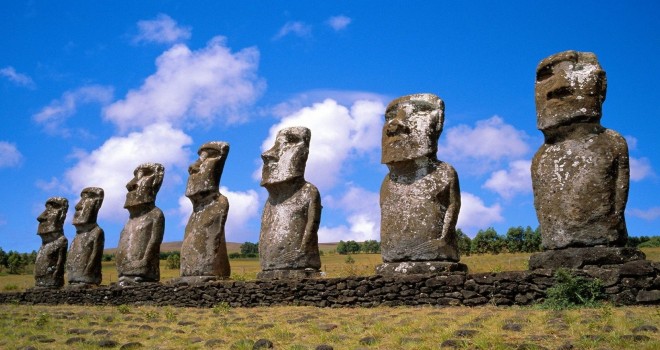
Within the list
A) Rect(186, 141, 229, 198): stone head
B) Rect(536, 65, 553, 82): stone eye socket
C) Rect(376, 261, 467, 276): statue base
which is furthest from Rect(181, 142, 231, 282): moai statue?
Rect(536, 65, 553, 82): stone eye socket

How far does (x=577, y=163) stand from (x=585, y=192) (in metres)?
0.53

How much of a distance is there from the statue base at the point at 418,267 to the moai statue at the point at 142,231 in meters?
7.98

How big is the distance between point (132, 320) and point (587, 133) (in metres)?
9.30

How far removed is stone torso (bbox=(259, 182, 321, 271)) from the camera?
1459 centimetres

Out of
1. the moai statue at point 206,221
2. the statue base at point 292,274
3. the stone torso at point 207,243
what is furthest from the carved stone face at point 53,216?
the statue base at point 292,274

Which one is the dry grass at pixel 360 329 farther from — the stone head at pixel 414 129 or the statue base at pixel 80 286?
the statue base at pixel 80 286

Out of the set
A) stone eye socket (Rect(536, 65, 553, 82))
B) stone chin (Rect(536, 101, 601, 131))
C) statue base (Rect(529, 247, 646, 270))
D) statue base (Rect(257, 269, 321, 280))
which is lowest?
statue base (Rect(257, 269, 321, 280))

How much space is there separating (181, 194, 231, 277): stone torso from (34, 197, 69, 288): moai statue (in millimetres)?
7267

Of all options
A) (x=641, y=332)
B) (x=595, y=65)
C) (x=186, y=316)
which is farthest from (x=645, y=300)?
(x=186, y=316)

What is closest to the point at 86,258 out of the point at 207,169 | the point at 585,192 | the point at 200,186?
the point at 200,186

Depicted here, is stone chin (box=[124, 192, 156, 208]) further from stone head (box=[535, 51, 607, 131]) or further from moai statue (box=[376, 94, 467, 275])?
stone head (box=[535, 51, 607, 131])

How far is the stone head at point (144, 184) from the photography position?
19.0m

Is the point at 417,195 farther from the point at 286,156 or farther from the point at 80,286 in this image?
the point at 80,286

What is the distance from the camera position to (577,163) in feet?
36.6
